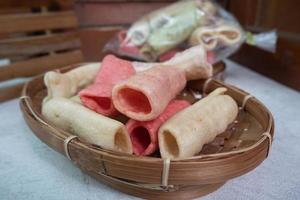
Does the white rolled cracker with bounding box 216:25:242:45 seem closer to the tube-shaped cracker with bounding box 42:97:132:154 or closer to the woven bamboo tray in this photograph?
the woven bamboo tray

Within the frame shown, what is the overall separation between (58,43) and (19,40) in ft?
0.35

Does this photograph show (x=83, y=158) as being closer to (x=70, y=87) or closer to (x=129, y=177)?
(x=129, y=177)

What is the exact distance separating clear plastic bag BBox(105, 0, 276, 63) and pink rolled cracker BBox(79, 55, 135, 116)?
1.09 ft

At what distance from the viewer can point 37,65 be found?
2.61 feet

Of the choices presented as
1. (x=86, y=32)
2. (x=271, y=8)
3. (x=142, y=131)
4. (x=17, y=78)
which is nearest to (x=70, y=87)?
(x=142, y=131)

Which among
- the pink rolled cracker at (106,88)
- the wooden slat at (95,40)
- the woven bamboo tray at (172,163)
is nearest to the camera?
the woven bamboo tray at (172,163)

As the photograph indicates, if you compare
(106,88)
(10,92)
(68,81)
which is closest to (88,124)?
(106,88)

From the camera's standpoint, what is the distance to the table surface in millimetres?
396

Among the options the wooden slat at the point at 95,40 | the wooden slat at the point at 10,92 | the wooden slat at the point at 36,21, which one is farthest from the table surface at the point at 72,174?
the wooden slat at the point at 95,40

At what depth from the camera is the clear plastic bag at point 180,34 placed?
791 millimetres

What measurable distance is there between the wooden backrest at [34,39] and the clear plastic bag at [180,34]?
0.16m

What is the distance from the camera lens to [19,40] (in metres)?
0.75

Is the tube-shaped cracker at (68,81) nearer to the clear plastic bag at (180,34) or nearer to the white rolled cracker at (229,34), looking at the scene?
the clear plastic bag at (180,34)

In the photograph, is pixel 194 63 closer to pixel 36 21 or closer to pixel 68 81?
→ pixel 68 81
